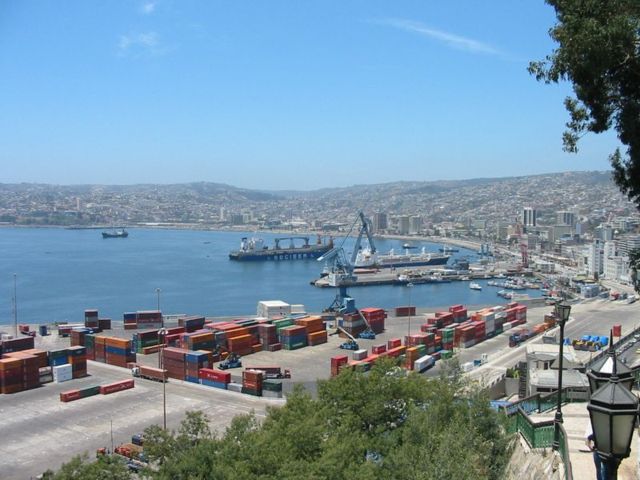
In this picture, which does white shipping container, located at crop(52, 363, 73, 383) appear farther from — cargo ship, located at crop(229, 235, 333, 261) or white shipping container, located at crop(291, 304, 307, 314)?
cargo ship, located at crop(229, 235, 333, 261)

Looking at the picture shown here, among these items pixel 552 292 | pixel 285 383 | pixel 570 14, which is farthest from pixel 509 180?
pixel 570 14

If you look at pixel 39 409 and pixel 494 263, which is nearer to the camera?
pixel 39 409

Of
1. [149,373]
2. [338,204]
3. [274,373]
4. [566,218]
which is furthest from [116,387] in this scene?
[338,204]

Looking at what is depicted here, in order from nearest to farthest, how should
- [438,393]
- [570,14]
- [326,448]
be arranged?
[570,14] → [326,448] → [438,393]

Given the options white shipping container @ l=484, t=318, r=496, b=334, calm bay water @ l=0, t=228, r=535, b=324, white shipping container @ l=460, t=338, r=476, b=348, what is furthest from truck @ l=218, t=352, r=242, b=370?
calm bay water @ l=0, t=228, r=535, b=324

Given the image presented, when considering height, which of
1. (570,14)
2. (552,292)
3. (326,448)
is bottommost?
(552,292)

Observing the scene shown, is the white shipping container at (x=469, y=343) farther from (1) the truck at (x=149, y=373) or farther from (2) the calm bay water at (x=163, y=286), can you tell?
(2) the calm bay water at (x=163, y=286)

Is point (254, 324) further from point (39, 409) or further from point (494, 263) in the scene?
point (494, 263)
